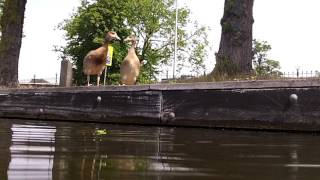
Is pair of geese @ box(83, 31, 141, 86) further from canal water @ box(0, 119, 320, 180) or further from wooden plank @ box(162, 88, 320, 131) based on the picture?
canal water @ box(0, 119, 320, 180)

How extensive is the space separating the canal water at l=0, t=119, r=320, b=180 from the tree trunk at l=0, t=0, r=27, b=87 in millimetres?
12469

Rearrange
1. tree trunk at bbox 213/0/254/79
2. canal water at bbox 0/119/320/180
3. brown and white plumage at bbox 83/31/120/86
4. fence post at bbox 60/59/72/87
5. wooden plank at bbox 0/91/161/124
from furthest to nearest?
fence post at bbox 60/59/72/87 → brown and white plumage at bbox 83/31/120/86 → tree trunk at bbox 213/0/254/79 → wooden plank at bbox 0/91/161/124 → canal water at bbox 0/119/320/180

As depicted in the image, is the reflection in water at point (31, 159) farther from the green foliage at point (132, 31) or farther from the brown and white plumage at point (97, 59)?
the green foliage at point (132, 31)

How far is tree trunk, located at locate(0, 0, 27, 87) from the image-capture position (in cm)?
1735

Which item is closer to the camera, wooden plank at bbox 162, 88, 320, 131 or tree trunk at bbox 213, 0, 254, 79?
wooden plank at bbox 162, 88, 320, 131

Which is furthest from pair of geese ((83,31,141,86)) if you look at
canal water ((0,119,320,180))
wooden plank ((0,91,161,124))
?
canal water ((0,119,320,180))

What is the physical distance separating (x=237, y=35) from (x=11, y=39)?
9579 millimetres

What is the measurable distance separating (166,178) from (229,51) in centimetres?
735

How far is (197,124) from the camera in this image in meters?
7.41

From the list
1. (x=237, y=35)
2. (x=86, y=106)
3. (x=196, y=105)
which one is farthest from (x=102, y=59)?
(x=196, y=105)

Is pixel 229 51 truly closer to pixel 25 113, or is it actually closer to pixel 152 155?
pixel 25 113

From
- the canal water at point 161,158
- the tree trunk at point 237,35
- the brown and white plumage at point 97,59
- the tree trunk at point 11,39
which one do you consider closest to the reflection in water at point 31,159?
the canal water at point 161,158

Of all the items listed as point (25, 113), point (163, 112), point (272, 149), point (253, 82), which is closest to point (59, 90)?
point (25, 113)

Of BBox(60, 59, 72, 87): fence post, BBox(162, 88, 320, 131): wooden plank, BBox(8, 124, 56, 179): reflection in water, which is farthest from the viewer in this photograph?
BBox(60, 59, 72, 87): fence post
